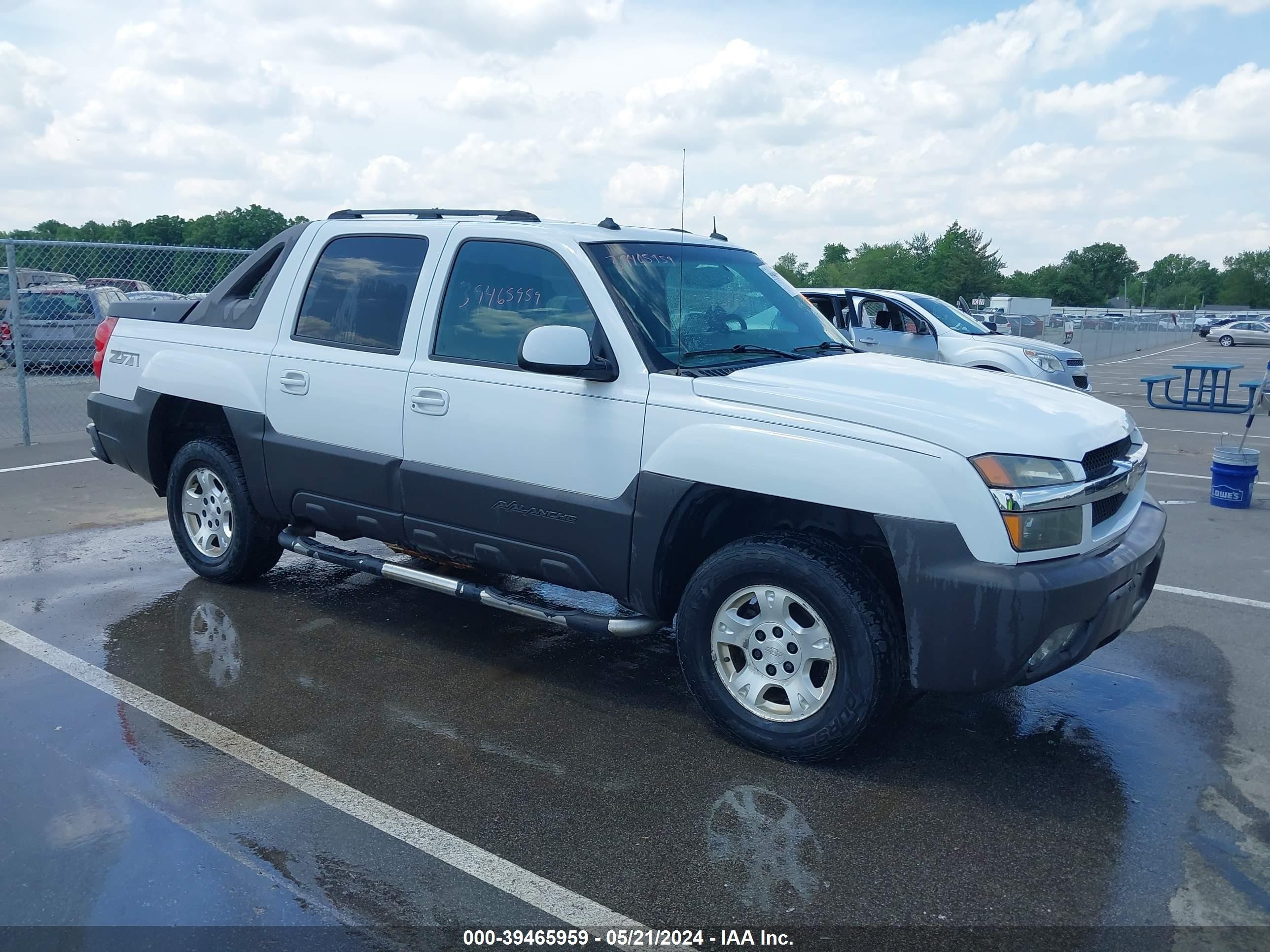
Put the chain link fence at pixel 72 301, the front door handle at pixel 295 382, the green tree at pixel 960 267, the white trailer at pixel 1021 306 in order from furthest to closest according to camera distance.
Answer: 1. the green tree at pixel 960 267
2. the white trailer at pixel 1021 306
3. the chain link fence at pixel 72 301
4. the front door handle at pixel 295 382

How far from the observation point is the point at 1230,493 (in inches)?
351

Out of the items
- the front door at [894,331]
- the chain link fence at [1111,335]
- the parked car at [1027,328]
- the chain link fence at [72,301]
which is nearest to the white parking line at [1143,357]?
the chain link fence at [1111,335]

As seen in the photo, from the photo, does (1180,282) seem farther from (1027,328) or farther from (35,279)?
(35,279)

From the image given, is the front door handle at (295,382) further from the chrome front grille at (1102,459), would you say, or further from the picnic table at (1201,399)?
the picnic table at (1201,399)

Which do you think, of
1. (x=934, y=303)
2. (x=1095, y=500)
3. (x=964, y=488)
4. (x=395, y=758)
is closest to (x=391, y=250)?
(x=395, y=758)

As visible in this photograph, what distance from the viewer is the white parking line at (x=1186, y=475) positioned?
10.4 m

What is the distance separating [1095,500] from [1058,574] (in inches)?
17.3

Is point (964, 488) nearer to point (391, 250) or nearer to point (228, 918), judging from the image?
point (228, 918)

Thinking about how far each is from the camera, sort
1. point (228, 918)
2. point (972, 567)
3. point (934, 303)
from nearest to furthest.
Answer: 1. point (228, 918)
2. point (972, 567)
3. point (934, 303)

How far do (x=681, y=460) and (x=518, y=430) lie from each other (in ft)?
2.68

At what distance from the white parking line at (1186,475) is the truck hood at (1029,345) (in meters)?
3.49

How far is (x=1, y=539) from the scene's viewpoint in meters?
7.30

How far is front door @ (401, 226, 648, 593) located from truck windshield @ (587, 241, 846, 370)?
0.43ft

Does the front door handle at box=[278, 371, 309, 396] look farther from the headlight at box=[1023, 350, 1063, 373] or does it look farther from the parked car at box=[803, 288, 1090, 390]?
the headlight at box=[1023, 350, 1063, 373]
